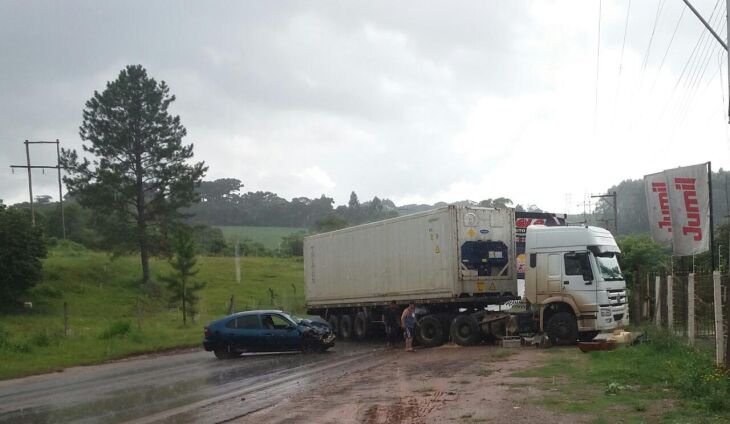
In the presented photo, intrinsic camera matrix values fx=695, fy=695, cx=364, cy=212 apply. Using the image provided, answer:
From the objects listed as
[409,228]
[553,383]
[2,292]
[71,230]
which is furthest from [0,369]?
[71,230]

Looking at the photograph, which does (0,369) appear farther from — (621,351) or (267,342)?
(621,351)

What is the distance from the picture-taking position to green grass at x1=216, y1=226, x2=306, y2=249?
10119cm

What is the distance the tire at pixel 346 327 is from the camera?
25.4 meters

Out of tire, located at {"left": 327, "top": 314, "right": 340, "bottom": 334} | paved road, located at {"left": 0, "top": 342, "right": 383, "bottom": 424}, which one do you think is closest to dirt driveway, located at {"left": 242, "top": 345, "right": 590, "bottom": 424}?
paved road, located at {"left": 0, "top": 342, "right": 383, "bottom": 424}

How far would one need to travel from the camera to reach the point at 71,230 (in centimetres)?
8075

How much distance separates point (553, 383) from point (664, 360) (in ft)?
8.75

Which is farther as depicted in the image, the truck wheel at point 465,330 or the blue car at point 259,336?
the blue car at point 259,336

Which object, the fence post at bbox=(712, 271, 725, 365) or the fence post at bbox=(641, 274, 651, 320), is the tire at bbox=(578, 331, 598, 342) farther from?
the fence post at bbox=(712, 271, 725, 365)

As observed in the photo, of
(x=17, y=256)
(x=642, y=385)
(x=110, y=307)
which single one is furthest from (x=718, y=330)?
(x=17, y=256)

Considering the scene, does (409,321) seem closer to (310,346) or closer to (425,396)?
(310,346)

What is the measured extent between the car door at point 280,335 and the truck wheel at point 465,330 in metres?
4.63

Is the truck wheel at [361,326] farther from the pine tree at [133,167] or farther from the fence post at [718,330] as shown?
the pine tree at [133,167]

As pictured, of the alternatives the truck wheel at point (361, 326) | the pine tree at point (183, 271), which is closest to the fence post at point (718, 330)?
the truck wheel at point (361, 326)

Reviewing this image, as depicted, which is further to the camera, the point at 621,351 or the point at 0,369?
the point at 0,369
